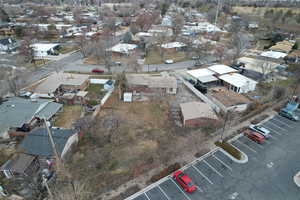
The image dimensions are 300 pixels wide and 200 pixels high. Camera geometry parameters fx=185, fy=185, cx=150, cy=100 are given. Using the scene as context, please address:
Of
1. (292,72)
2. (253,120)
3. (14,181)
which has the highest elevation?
(292,72)

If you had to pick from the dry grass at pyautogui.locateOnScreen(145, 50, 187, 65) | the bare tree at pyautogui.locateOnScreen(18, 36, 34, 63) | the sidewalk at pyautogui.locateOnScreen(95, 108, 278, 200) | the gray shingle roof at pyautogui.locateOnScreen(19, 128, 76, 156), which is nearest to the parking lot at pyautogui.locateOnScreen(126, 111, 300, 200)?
the sidewalk at pyautogui.locateOnScreen(95, 108, 278, 200)

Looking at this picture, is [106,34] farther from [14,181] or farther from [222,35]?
[14,181]

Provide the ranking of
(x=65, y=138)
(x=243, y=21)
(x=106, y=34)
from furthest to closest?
1. (x=243, y=21)
2. (x=106, y=34)
3. (x=65, y=138)

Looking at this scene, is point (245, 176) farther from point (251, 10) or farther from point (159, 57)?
point (251, 10)

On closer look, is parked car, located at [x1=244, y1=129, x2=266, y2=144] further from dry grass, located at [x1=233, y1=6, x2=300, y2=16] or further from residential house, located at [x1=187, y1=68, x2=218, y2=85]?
dry grass, located at [x1=233, y1=6, x2=300, y2=16]

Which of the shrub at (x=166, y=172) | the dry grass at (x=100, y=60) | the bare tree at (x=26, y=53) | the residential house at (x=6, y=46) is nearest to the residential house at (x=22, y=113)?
the shrub at (x=166, y=172)

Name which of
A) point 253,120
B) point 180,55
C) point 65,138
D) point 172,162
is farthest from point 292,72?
point 65,138
